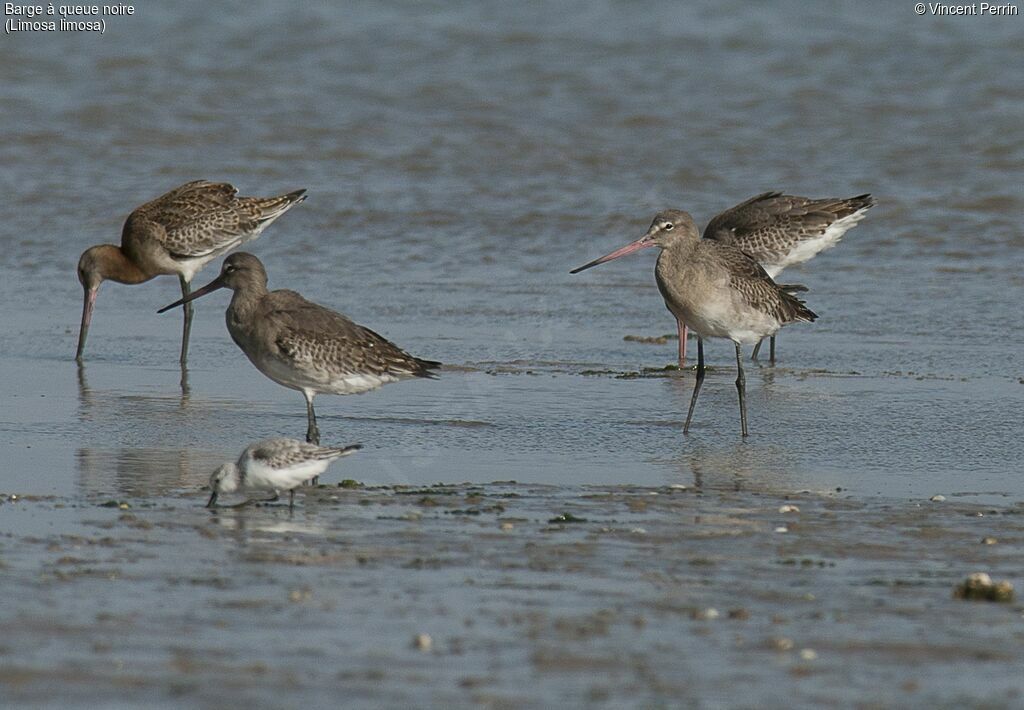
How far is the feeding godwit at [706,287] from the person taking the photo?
29.9 feet

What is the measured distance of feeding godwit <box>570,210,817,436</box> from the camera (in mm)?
9125

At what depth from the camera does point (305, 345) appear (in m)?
7.98

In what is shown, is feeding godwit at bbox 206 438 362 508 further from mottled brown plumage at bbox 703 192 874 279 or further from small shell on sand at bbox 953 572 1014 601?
mottled brown plumage at bbox 703 192 874 279

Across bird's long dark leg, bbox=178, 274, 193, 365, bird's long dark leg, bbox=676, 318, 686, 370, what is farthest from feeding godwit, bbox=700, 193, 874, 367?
bird's long dark leg, bbox=178, 274, 193, 365

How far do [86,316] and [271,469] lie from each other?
15.2 feet

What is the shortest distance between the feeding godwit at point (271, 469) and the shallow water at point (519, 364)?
0.15 meters

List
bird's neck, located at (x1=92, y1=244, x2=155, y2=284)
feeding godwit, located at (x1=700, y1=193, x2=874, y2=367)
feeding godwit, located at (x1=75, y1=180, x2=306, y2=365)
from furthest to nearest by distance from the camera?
1. feeding godwit, located at (x1=700, y1=193, x2=874, y2=367)
2. feeding godwit, located at (x1=75, y1=180, x2=306, y2=365)
3. bird's neck, located at (x1=92, y1=244, x2=155, y2=284)

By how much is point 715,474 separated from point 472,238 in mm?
6603

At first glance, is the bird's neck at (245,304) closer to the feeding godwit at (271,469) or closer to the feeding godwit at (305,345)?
the feeding godwit at (305,345)

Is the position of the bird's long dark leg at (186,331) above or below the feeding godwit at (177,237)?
below

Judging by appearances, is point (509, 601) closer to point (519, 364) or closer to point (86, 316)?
point (519, 364)

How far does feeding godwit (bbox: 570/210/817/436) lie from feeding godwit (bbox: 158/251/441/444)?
1510 millimetres

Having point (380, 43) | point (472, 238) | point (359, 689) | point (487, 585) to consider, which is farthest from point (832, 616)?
point (380, 43)

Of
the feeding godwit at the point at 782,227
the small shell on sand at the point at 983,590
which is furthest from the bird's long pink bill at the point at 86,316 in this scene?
the small shell on sand at the point at 983,590
